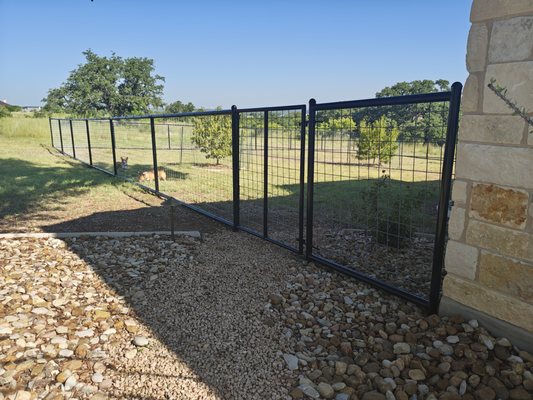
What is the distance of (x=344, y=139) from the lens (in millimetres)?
3758

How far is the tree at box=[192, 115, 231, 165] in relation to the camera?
1352cm

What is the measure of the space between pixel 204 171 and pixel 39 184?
4.54 metres

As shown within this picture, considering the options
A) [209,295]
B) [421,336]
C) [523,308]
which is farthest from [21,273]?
[523,308]

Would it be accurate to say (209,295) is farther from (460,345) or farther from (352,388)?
(460,345)

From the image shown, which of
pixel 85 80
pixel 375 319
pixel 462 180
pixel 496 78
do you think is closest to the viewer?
pixel 496 78

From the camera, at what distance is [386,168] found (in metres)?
3.91

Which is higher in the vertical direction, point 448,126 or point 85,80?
point 85,80

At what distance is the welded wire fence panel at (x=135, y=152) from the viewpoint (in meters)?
10.1

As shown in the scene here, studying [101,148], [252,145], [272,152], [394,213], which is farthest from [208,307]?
[101,148]

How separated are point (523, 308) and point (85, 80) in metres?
48.8

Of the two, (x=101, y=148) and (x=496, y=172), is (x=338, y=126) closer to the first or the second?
(x=496, y=172)

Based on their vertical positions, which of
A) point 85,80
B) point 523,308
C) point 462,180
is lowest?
point 523,308

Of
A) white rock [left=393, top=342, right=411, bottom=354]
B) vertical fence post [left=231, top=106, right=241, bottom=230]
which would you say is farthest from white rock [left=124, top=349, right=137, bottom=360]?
vertical fence post [left=231, top=106, right=241, bottom=230]

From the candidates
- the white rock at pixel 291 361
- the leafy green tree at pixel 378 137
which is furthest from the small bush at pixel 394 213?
the white rock at pixel 291 361
